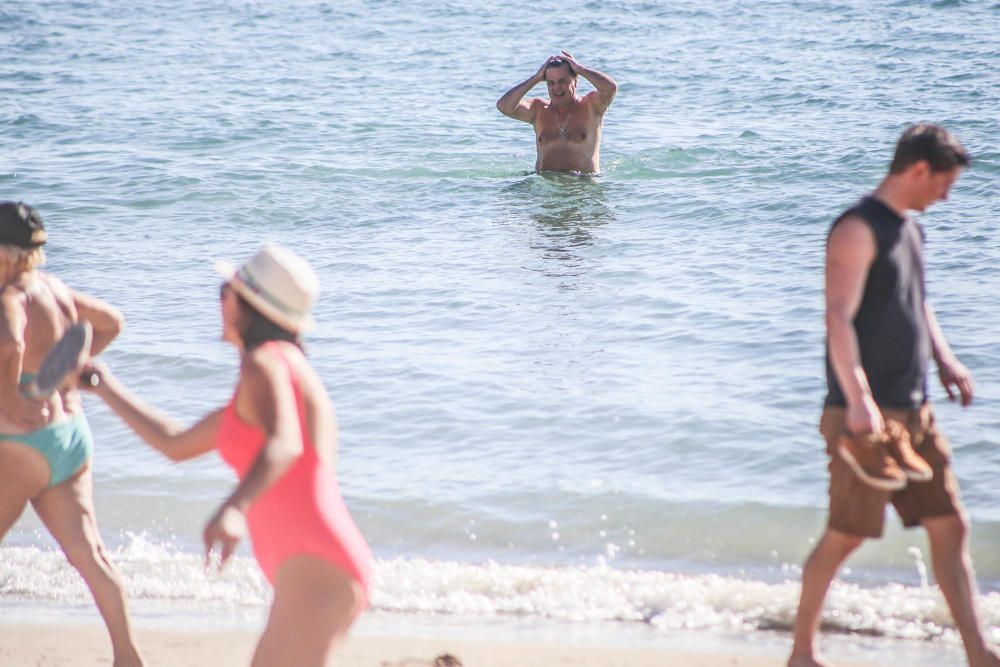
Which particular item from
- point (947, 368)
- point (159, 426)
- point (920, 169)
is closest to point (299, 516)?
point (159, 426)

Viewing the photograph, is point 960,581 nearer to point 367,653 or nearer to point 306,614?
point 367,653

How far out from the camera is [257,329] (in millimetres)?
3316

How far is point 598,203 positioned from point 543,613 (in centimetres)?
795

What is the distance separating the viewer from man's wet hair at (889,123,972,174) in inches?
159

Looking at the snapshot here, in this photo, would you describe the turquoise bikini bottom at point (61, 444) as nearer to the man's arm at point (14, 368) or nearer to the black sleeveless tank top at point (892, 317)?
the man's arm at point (14, 368)

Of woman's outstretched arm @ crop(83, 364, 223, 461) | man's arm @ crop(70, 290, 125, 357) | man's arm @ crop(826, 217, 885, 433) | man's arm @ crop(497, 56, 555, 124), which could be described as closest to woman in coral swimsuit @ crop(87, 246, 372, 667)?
woman's outstretched arm @ crop(83, 364, 223, 461)

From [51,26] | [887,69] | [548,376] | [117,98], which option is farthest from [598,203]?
[51,26]

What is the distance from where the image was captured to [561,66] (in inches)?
478

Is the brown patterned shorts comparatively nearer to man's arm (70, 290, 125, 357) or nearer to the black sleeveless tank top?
the black sleeveless tank top

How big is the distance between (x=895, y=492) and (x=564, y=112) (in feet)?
29.6

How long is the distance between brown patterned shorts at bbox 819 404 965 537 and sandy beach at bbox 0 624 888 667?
801 millimetres

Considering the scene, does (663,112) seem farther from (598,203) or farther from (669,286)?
(669,286)

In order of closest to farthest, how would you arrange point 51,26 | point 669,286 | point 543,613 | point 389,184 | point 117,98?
point 543,613 → point 669,286 → point 389,184 → point 117,98 → point 51,26

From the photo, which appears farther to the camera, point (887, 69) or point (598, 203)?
point (887, 69)
